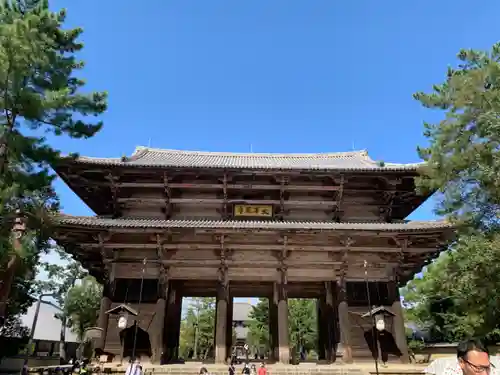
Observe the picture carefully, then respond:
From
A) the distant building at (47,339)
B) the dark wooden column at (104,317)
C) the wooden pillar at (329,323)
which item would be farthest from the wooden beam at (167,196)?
the distant building at (47,339)

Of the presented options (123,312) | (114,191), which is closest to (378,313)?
(123,312)

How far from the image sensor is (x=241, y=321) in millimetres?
73312

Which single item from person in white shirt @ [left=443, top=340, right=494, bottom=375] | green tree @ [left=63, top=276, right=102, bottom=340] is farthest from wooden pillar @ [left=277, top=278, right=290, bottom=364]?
green tree @ [left=63, top=276, right=102, bottom=340]

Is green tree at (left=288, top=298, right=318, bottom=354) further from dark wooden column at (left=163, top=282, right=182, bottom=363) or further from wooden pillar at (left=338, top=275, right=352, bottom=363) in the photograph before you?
wooden pillar at (left=338, top=275, right=352, bottom=363)

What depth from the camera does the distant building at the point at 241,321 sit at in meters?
68.0

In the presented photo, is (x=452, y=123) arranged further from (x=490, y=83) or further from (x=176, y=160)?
(x=176, y=160)

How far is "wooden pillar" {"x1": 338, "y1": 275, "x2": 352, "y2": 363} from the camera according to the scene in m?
15.3

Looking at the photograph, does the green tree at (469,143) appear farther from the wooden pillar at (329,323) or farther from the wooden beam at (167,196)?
the wooden beam at (167,196)

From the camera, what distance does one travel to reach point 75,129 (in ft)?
44.2

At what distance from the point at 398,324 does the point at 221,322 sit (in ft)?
25.4

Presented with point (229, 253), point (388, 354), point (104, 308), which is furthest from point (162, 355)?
point (388, 354)

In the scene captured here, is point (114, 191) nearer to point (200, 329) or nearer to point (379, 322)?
point (379, 322)

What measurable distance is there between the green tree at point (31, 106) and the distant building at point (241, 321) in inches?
2204

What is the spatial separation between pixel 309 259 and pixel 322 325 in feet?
14.4
